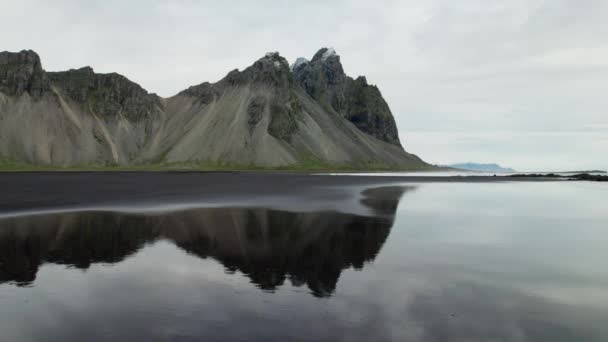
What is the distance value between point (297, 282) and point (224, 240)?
11541 mm

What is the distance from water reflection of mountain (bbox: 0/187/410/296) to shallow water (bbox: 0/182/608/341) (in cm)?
13

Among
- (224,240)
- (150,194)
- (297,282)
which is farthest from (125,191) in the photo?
(297,282)

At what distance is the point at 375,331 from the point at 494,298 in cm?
644

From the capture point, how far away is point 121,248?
26.7m

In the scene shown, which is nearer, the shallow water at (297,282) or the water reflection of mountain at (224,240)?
the shallow water at (297,282)

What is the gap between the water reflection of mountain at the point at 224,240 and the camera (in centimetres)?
2138

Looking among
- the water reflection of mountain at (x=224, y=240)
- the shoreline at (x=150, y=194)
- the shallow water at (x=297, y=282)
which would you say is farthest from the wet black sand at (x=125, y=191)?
the shallow water at (x=297, y=282)

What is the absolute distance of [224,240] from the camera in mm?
29562

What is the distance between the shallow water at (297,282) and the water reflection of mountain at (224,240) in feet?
0.42

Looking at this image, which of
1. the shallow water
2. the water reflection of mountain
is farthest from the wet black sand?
the shallow water

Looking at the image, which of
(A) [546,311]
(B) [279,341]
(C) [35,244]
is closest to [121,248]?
(C) [35,244]

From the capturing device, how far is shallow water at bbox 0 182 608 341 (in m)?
13.9

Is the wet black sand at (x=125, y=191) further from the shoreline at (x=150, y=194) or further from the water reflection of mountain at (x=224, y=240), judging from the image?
the water reflection of mountain at (x=224, y=240)

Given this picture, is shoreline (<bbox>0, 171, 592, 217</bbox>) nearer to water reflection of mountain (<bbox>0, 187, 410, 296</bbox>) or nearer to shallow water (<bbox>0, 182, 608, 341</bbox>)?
water reflection of mountain (<bbox>0, 187, 410, 296</bbox>)
